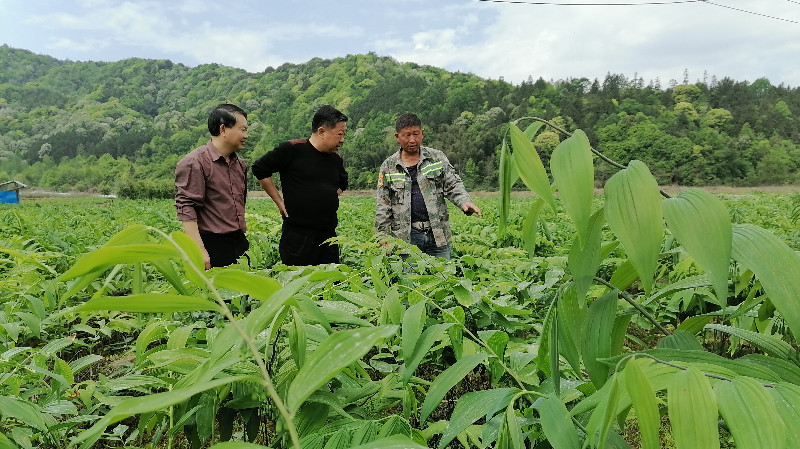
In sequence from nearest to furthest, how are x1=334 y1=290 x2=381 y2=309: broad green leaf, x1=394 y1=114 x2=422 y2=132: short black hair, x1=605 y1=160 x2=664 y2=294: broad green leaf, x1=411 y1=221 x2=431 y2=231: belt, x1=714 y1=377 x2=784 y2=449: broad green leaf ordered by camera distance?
x1=714 y1=377 x2=784 y2=449: broad green leaf < x1=605 y1=160 x2=664 y2=294: broad green leaf < x1=334 y1=290 x2=381 y2=309: broad green leaf < x1=394 y1=114 x2=422 y2=132: short black hair < x1=411 y1=221 x2=431 y2=231: belt

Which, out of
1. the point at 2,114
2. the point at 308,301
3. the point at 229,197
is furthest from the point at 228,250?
the point at 2,114

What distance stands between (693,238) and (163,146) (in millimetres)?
71213

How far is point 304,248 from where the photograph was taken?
11.6ft

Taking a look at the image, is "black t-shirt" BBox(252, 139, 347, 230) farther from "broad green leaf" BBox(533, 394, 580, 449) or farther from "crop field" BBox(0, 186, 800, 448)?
"broad green leaf" BBox(533, 394, 580, 449)

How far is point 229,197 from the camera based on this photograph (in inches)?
130

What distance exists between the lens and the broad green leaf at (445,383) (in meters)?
0.64

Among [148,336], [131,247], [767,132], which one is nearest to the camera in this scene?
[131,247]

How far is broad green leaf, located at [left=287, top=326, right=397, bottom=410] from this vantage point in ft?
1.37

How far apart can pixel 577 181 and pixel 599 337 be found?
0.81ft

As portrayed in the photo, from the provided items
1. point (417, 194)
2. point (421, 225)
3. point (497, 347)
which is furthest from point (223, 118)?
point (497, 347)

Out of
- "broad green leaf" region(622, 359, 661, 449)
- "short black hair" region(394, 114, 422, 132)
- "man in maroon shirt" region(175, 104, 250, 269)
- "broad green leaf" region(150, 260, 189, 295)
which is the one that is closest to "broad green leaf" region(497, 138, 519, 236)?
"broad green leaf" region(622, 359, 661, 449)

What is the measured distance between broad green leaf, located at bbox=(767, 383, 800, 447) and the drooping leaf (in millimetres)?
214

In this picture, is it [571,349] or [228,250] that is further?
[228,250]

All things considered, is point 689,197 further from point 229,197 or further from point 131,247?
point 229,197
